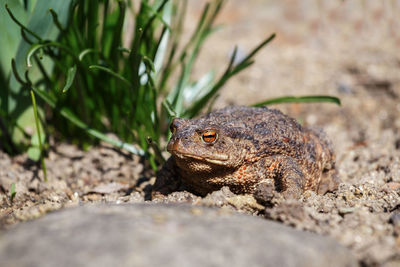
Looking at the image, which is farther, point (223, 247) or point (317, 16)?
point (317, 16)

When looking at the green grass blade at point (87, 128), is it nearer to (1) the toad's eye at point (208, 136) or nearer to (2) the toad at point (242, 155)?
(2) the toad at point (242, 155)

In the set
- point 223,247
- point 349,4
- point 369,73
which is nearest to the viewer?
point 223,247

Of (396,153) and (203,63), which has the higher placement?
(203,63)

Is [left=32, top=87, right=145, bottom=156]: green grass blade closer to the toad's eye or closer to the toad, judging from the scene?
the toad

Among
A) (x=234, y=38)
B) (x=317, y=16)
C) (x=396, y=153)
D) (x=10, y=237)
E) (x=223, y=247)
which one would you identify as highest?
(x=317, y=16)

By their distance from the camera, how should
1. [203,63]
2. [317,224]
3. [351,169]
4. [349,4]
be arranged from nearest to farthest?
[317,224]
[351,169]
[203,63]
[349,4]

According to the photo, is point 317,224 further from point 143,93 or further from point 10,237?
point 143,93

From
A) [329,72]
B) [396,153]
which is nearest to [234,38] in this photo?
[329,72]

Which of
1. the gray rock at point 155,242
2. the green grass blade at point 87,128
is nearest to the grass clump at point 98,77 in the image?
the green grass blade at point 87,128

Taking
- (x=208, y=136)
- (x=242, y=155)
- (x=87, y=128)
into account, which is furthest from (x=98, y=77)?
(x=242, y=155)
